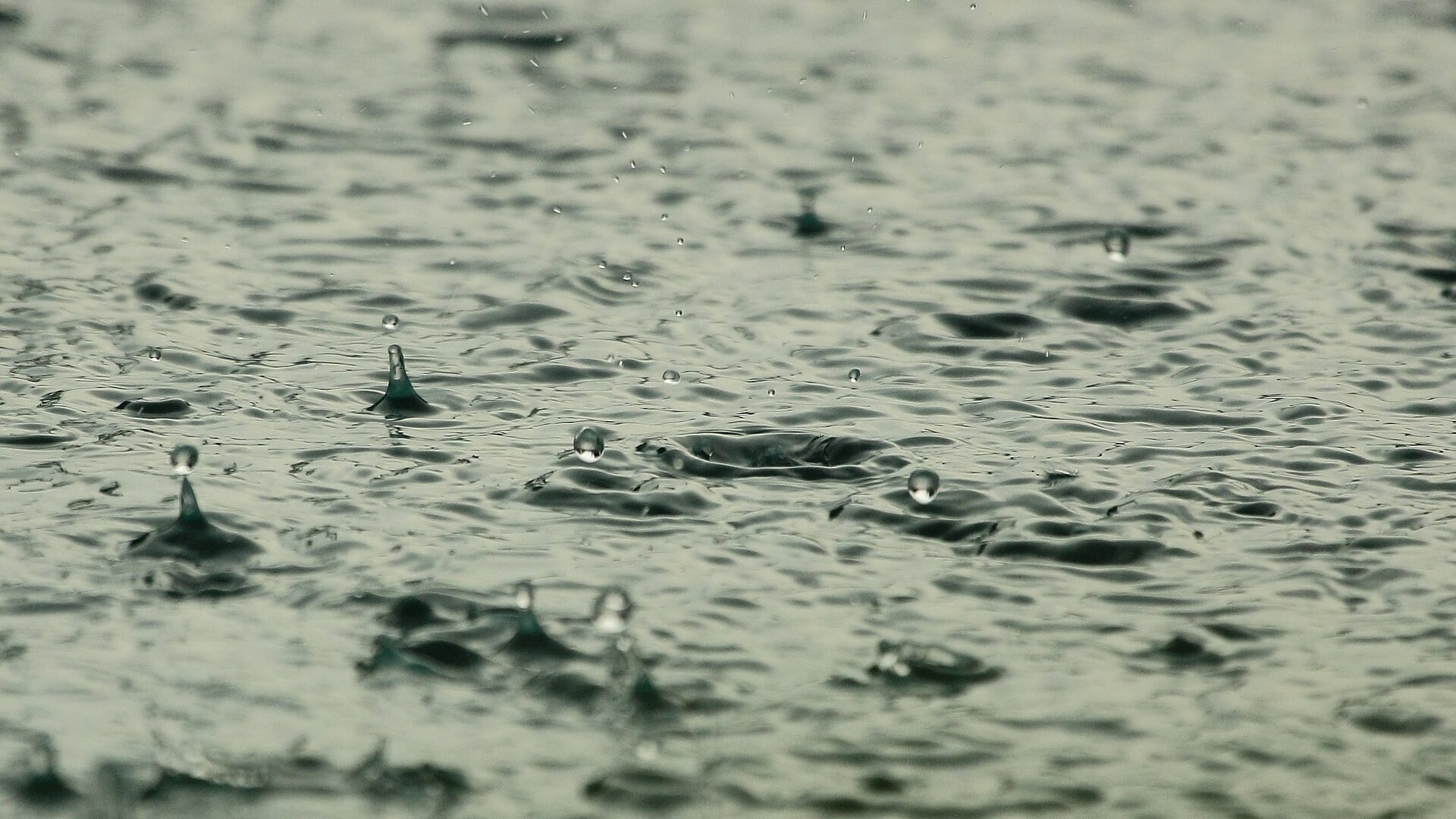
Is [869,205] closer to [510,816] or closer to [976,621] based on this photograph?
[976,621]

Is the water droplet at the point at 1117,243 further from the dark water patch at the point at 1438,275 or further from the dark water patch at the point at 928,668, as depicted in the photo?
the dark water patch at the point at 928,668

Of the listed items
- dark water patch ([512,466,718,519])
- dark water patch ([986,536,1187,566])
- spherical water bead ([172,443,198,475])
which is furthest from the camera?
dark water patch ([512,466,718,519])

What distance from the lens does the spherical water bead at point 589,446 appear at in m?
6.04

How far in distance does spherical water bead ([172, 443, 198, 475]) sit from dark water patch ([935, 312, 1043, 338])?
10.0 ft

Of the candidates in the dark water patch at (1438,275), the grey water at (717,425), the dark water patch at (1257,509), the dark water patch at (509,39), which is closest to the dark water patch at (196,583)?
the grey water at (717,425)

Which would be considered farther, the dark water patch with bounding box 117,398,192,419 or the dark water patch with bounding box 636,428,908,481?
the dark water patch with bounding box 117,398,192,419

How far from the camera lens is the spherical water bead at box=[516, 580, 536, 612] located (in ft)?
16.1

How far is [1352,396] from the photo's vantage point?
22.2 ft

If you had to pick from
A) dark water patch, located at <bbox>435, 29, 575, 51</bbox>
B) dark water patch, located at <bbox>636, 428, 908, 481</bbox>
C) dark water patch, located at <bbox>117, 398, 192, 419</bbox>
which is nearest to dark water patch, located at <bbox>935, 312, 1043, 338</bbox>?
dark water patch, located at <bbox>636, 428, 908, 481</bbox>

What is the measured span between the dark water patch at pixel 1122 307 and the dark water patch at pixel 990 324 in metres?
0.23

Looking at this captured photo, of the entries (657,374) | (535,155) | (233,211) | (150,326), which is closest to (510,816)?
(657,374)

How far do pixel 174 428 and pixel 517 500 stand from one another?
1.29 meters

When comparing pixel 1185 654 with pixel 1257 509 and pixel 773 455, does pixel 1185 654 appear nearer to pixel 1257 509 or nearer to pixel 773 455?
pixel 1257 509

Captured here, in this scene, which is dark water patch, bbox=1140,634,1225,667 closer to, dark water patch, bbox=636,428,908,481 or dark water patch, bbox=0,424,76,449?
dark water patch, bbox=636,428,908,481
